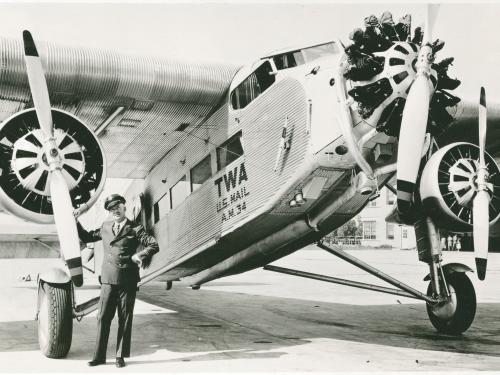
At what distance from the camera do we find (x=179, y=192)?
29.3 feet

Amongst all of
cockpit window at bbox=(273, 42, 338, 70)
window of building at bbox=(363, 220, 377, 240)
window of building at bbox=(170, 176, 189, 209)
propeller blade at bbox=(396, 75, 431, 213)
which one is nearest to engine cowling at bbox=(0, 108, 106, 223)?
window of building at bbox=(170, 176, 189, 209)

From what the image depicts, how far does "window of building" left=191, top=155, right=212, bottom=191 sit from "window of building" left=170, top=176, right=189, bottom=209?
23cm

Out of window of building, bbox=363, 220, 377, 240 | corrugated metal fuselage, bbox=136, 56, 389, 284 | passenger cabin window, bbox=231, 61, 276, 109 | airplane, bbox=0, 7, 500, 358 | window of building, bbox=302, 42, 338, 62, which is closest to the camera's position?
airplane, bbox=0, 7, 500, 358

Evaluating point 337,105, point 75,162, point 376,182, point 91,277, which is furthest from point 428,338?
point 91,277

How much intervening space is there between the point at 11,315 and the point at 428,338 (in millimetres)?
6938

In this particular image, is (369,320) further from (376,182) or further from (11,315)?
(11,315)

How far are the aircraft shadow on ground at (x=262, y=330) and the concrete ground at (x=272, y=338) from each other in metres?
0.01

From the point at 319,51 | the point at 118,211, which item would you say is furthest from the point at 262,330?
the point at 319,51

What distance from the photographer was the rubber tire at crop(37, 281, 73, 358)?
6277mm

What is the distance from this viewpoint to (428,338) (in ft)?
25.3

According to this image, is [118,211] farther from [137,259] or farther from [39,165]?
[39,165]

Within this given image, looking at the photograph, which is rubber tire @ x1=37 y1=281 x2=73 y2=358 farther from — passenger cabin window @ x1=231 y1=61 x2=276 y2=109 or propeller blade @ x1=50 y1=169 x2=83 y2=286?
passenger cabin window @ x1=231 y1=61 x2=276 y2=109

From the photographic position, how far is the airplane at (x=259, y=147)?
5.46 metres

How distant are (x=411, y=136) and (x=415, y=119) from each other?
179mm
